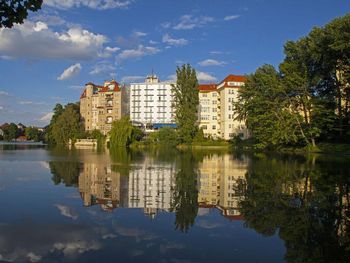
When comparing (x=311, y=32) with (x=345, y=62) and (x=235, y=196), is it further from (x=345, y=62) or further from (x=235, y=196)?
(x=235, y=196)

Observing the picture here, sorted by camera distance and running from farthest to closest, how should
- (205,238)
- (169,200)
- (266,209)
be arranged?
1. (169,200)
2. (266,209)
3. (205,238)

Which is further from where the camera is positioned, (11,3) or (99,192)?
(99,192)

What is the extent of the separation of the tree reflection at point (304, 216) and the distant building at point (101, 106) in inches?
4520

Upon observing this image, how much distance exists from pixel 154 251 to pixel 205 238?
5.59 feet

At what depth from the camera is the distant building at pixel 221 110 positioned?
358 feet

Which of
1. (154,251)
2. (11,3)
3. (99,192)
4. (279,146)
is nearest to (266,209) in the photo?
(154,251)

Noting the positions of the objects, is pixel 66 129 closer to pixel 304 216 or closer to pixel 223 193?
pixel 223 193

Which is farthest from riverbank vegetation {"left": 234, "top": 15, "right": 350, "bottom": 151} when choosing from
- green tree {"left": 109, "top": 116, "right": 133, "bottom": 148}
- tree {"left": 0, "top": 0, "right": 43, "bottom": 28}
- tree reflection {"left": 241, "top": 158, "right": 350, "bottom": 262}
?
tree {"left": 0, "top": 0, "right": 43, "bottom": 28}

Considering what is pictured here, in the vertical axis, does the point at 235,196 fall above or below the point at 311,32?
below

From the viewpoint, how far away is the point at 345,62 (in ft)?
156

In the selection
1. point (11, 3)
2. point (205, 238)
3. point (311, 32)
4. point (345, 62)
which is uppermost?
point (311, 32)

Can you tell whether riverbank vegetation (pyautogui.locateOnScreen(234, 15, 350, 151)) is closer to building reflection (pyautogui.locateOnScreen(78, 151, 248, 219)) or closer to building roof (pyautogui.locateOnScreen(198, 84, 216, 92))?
building reflection (pyautogui.locateOnScreen(78, 151, 248, 219))

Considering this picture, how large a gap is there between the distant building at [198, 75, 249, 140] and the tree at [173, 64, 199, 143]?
21.9 metres

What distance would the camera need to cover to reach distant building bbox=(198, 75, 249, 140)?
109m
